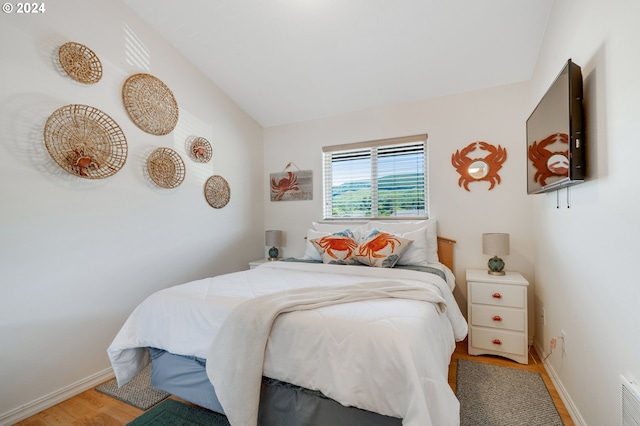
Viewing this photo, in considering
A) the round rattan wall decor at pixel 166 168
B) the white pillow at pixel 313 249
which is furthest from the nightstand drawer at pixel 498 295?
the round rattan wall decor at pixel 166 168

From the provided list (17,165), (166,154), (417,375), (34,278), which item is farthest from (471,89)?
(34,278)

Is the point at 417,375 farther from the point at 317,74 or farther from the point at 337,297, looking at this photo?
the point at 317,74

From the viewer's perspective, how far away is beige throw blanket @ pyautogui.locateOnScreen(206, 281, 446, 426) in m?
1.31

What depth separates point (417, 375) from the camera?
1.06 meters

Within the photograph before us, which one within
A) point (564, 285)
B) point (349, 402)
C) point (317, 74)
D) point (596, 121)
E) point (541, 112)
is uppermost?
point (317, 74)

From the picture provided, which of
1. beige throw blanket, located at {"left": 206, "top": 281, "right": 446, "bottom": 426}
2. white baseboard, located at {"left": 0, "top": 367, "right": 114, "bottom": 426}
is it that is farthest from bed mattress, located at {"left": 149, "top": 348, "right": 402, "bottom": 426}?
white baseboard, located at {"left": 0, "top": 367, "right": 114, "bottom": 426}

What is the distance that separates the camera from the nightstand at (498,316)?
7.55 feet

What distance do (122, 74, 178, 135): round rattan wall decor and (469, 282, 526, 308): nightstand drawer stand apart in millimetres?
3073

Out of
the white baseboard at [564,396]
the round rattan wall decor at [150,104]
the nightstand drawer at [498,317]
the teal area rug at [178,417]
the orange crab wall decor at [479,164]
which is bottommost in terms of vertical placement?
the teal area rug at [178,417]

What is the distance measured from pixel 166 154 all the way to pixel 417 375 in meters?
2.69

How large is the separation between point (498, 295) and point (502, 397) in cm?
77

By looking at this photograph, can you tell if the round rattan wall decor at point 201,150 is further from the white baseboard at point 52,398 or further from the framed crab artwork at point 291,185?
the white baseboard at point 52,398

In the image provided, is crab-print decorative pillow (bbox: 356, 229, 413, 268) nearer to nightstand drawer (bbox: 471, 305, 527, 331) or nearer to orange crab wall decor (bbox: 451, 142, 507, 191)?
nightstand drawer (bbox: 471, 305, 527, 331)

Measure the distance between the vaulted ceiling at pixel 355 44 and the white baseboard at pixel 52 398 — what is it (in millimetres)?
2918
